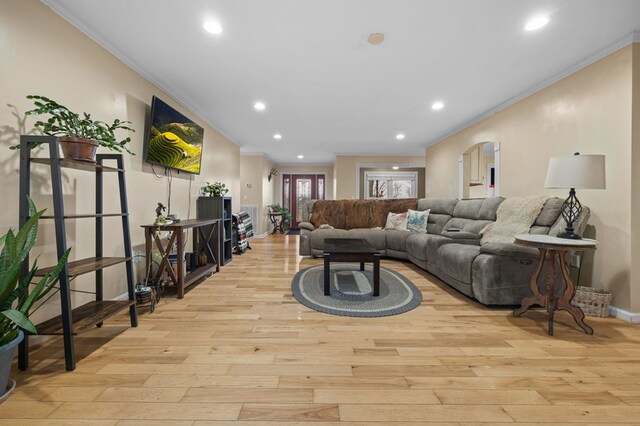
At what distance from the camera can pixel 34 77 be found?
1.81 metres

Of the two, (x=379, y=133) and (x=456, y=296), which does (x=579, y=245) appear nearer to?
(x=456, y=296)

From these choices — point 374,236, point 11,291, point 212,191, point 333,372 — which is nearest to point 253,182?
point 212,191

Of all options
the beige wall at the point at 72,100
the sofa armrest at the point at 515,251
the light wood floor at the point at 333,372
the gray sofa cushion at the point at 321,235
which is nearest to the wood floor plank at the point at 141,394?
the light wood floor at the point at 333,372

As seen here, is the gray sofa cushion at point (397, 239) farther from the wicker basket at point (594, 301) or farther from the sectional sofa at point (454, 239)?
the wicker basket at point (594, 301)

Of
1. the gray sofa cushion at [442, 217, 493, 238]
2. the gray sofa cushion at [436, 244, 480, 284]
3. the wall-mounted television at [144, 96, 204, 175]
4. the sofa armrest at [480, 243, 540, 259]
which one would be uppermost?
the wall-mounted television at [144, 96, 204, 175]

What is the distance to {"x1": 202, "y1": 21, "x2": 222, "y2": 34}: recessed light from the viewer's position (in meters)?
2.10

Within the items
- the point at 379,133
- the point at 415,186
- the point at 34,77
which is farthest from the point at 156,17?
the point at 415,186

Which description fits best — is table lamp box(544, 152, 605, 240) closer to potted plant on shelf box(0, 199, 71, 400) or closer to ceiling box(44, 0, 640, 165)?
ceiling box(44, 0, 640, 165)

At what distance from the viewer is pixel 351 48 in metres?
2.44

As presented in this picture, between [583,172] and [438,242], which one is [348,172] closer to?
[438,242]

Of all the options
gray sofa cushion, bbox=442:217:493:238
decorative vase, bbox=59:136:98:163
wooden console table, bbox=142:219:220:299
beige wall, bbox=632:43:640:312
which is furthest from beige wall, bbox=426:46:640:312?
decorative vase, bbox=59:136:98:163

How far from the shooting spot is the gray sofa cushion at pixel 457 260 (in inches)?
104

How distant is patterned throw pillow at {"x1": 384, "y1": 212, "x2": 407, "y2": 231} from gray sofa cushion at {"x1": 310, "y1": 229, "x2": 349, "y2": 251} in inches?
34.6

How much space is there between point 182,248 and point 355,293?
1.87 metres
